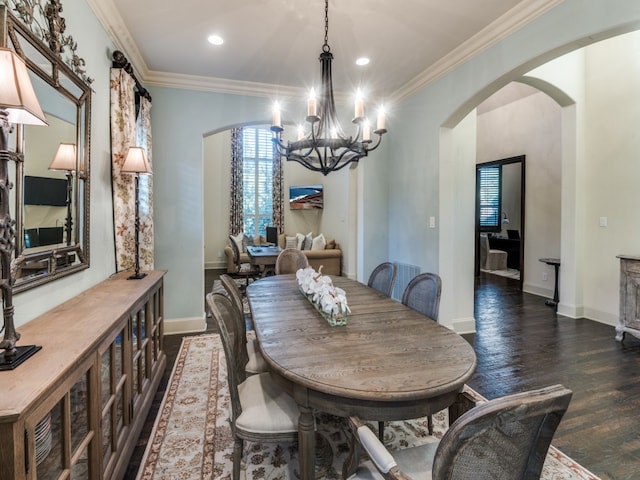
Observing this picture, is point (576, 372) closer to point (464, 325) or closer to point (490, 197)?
point (464, 325)

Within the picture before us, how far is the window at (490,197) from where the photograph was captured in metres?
8.08

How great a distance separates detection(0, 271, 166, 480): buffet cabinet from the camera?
3.02 ft

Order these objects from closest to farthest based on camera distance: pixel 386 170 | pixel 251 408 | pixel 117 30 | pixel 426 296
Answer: pixel 251 408 < pixel 426 296 < pixel 117 30 < pixel 386 170

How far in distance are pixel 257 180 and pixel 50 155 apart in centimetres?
778

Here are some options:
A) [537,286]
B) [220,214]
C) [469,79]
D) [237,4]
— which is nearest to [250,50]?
[237,4]

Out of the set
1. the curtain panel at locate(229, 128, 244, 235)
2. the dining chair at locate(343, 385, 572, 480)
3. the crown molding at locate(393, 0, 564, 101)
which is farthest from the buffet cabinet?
the curtain panel at locate(229, 128, 244, 235)

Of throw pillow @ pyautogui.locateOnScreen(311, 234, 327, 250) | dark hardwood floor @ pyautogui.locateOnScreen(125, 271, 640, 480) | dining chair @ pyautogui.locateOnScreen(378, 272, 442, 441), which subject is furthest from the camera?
throw pillow @ pyautogui.locateOnScreen(311, 234, 327, 250)

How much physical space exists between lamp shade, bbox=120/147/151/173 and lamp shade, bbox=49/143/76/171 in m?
0.57

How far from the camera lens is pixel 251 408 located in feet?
5.03

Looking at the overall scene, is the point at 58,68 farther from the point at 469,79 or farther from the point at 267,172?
the point at 267,172

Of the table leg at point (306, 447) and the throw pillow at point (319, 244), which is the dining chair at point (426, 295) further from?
the throw pillow at point (319, 244)

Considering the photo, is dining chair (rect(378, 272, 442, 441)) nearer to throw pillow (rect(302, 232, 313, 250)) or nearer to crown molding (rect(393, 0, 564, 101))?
crown molding (rect(393, 0, 564, 101))

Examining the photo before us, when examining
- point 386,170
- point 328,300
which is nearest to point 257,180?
point 386,170

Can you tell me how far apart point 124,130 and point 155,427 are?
2.27 meters
